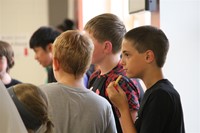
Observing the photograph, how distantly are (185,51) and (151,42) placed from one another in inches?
39.7

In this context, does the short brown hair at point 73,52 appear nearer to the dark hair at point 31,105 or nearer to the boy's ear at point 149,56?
the boy's ear at point 149,56

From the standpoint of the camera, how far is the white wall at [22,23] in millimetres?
4434

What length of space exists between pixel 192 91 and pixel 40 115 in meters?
1.52

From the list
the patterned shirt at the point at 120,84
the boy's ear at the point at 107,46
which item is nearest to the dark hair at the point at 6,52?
the patterned shirt at the point at 120,84

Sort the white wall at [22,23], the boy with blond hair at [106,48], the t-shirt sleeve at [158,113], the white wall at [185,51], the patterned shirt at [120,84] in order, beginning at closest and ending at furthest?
the t-shirt sleeve at [158,113]
the patterned shirt at [120,84]
the boy with blond hair at [106,48]
the white wall at [185,51]
the white wall at [22,23]

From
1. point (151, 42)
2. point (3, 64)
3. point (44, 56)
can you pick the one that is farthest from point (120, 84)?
point (3, 64)

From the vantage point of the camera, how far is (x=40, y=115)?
116 centimetres

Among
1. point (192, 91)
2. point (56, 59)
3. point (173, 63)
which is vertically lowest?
point (192, 91)

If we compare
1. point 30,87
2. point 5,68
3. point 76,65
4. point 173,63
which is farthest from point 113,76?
point 5,68

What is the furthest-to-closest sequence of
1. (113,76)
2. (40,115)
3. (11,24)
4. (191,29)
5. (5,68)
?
(11,24) < (5,68) < (191,29) < (113,76) < (40,115)

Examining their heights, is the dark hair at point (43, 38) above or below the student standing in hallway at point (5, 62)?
above

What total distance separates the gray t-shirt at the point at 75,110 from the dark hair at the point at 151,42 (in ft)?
0.89

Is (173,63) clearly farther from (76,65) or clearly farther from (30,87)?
(30,87)

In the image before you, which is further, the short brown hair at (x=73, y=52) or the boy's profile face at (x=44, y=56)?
the boy's profile face at (x=44, y=56)
